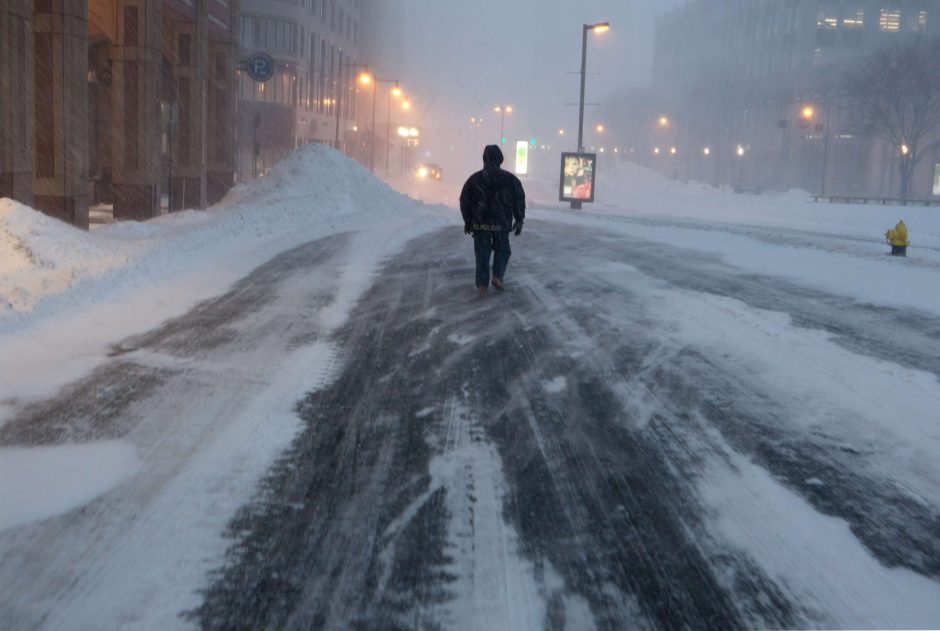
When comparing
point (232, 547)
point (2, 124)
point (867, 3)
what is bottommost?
point (232, 547)

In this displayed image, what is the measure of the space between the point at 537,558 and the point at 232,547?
50.9 inches

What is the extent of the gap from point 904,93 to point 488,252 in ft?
187

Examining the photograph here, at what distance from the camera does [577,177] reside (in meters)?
37.6

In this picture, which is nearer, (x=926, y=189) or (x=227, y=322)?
(x=227, y=322)

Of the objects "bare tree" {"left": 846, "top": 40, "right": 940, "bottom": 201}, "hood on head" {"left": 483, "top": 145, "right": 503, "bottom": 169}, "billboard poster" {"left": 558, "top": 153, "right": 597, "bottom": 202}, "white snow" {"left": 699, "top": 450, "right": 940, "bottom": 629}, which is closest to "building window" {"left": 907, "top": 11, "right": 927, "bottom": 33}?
"bare tree" {"left": 846, "top": 40, "right": 940, "bottom": 201}

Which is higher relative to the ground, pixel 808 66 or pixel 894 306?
pixel 808 66

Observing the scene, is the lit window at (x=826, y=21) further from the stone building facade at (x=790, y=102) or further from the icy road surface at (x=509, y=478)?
the icy road surface at (x=509, y=478)

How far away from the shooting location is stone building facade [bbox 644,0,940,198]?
77938 mm

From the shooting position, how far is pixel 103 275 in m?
11.4

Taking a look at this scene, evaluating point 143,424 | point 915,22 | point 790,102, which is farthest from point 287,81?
point 143,424

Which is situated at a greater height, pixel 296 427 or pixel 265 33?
pixel 265 33

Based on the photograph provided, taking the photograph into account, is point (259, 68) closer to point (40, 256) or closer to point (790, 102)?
point (40, 256)

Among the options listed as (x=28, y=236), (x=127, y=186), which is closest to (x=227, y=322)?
(x=28, y=236)

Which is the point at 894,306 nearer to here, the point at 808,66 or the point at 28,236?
the point at 28,236
